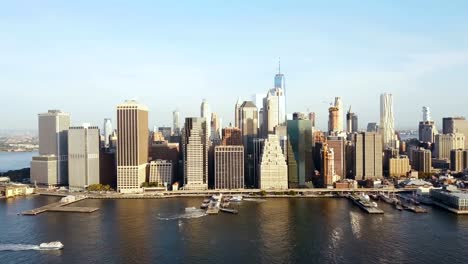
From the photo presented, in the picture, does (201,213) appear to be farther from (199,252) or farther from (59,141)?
(59,141)

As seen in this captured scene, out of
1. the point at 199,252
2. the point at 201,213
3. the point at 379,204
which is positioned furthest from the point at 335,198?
the point at 199,252

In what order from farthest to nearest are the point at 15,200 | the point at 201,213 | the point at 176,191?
1. the point at 176,191
2. the point at 15,200
3. the point at 201,213

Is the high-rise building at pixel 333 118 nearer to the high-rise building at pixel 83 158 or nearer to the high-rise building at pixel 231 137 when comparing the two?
the high-rise building at pixel 231 137

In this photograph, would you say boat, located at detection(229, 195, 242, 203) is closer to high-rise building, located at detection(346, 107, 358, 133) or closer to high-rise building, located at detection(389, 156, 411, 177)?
high-rise building, located at detection(389, 156, 411, 177)

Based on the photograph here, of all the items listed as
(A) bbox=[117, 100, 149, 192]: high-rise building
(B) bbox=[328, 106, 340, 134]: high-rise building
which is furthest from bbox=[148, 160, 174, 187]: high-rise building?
(B) bbox=[328, 106, 340, 134]: high-rise building

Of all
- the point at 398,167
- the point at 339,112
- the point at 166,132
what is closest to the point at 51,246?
the point at 398,167

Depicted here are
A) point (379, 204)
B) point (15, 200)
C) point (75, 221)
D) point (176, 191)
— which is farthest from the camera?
point (176, 191)

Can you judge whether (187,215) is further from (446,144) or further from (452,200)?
(446,144)
